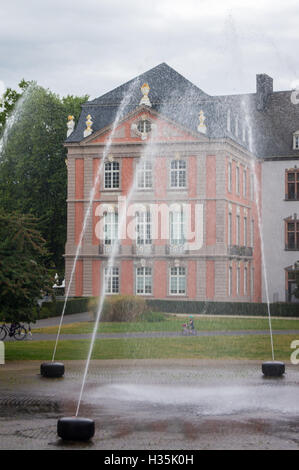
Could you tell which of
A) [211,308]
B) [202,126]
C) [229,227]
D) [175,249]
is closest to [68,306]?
[211,308]

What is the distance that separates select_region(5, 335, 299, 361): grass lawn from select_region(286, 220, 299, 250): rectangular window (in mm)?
28775

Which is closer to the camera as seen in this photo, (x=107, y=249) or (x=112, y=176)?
(x=107, y=249)

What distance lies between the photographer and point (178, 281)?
5431cm

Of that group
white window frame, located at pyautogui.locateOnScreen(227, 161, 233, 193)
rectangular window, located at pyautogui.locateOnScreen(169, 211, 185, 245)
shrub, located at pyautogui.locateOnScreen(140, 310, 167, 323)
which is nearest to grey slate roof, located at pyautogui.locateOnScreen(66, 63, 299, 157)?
white window frame, located at pyautogui.locateOnScreen(227, 161, 233, 193)

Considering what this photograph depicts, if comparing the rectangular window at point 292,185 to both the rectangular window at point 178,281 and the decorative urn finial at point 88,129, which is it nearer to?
the rectangular window at point 178,281

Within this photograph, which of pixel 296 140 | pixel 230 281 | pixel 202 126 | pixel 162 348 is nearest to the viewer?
pixel 162 348

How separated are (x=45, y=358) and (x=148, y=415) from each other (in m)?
10.4

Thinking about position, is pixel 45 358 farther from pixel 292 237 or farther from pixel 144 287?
pixel 292 237

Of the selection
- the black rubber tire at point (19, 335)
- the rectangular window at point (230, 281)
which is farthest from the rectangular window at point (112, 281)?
the black rubber tire at point (19, 335)

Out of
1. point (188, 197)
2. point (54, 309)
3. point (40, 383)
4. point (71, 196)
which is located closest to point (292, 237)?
point (188, 197)

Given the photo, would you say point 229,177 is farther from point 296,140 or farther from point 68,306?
point 68,306

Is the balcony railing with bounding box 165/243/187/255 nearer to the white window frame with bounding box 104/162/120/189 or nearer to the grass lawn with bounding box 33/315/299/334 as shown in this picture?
the white window frame with bounding box 104/162/120/189

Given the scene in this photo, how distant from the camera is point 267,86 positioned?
66000mm

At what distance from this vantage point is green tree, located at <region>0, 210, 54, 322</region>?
72.2 feet
